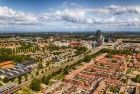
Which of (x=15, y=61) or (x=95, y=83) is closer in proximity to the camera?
(x=95, y=83)

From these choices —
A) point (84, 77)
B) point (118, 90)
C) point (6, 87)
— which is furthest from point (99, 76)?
point (6, 87)

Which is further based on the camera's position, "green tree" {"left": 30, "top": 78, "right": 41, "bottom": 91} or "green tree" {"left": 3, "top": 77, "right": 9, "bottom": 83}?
"green tree" {"left": 3, "top": 77, "right": 9, "bottom": 83}

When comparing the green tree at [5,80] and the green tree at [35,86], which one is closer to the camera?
the green tree at [35,86]

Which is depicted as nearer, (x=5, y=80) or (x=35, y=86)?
(x=35, y=86)

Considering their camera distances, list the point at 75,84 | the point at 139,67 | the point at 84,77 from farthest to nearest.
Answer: the point at 139,67, the point at 84,77, the point at 75,84

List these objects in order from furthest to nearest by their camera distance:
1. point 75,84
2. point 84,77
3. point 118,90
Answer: point 84,77
point 75,84
point 118,90

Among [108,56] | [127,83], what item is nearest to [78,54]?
[108,56]

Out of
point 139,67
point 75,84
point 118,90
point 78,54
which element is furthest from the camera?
point 78,54

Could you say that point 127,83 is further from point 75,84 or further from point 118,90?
point 75,84

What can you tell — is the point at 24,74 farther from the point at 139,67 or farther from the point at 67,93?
the point at 139,67
